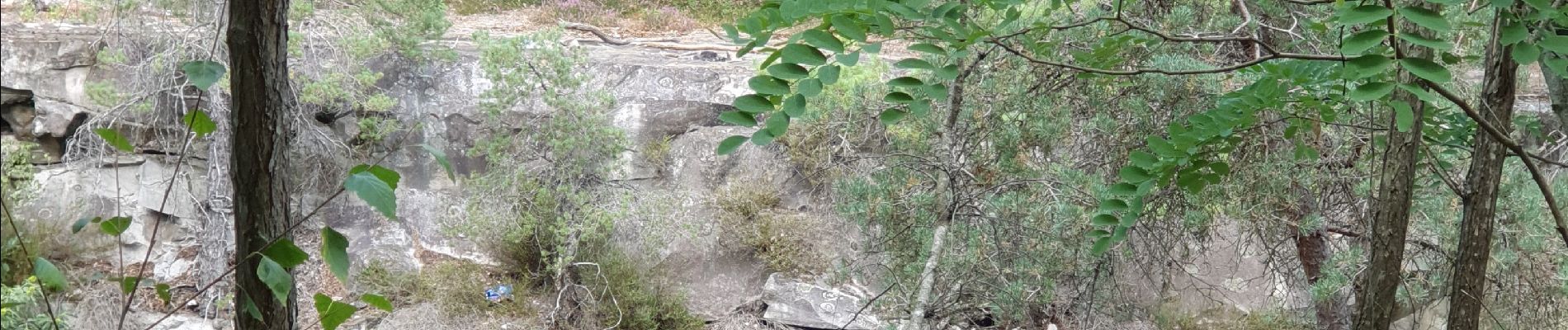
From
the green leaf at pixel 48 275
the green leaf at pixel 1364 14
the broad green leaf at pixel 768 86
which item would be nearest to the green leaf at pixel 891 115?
the broad green leaf at pixel 768 86

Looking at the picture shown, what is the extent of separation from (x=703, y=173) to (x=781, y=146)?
1.40 feet

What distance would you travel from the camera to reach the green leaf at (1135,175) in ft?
3.53

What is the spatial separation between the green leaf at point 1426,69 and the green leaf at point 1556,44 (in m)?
0.12

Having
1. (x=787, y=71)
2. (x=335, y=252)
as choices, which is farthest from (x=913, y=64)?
(x=335, y=252)

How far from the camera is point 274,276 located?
1.98ft

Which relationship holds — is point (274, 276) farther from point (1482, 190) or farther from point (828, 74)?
point (1482, 190)

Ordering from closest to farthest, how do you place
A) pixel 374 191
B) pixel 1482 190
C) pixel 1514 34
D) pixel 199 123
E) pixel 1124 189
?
pixel 374 191, pixel 199 123, pixel 1514 34, pixel 1482 190, pixel 1124 189

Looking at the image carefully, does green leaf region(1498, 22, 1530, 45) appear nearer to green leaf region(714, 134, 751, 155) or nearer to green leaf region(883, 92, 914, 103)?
green leaf region(883, 92, 914, 103)

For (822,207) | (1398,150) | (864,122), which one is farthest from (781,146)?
(1398,150)

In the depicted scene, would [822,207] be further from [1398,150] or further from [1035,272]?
[1398,150]

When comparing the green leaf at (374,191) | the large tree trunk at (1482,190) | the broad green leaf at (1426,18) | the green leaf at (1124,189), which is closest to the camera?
the green leaf at (374,191)

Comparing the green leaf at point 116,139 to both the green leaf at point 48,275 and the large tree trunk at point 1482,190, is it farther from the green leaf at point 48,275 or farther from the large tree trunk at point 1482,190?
the large tree trunk at point 1482,190

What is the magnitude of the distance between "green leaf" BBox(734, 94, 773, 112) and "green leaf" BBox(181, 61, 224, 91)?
315 millimetres

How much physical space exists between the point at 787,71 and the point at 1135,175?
0.50 meters
